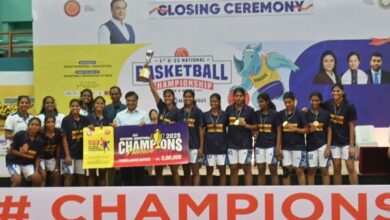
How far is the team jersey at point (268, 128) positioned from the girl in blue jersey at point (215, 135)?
512 mm

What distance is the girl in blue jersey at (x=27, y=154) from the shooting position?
9.11m

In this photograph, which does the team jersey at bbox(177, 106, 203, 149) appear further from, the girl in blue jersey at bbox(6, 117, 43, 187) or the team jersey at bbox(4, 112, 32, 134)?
the team jersey at bbox(4, 112, 32, 134)

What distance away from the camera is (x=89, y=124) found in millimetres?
9469

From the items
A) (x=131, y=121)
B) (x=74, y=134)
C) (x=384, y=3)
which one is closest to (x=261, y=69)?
(x=384, y=3)

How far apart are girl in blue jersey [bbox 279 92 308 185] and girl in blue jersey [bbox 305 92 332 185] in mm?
91

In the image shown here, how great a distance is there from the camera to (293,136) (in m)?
9.30

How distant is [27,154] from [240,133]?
313 centimetres

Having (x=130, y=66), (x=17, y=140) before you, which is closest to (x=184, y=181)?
(x=17, y=140)

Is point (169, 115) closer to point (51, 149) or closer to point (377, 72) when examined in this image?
point (51, 149)

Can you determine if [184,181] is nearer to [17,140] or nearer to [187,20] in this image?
[17,140]

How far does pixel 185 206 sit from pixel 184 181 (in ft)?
11.4

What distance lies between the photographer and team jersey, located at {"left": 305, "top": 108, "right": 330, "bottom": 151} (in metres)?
9.29

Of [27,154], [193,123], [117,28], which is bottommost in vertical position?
[27,154]

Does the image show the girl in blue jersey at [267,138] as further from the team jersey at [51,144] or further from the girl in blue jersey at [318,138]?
the team jersey at [51,144]
